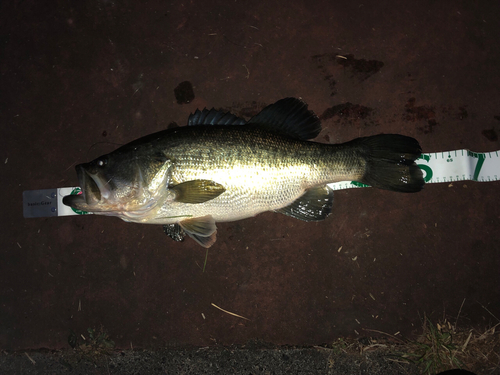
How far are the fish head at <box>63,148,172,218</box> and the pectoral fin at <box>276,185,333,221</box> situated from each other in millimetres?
1018

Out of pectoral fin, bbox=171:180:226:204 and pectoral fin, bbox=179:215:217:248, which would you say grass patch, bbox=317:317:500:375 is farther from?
pectoral fin, bbox=171:180:226:204

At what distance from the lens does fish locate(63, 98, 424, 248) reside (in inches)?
84.7

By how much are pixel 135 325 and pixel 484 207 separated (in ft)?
10.9

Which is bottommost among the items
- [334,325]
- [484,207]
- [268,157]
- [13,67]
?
[334,325]

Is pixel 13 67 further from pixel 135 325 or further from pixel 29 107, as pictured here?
pixel 135 325

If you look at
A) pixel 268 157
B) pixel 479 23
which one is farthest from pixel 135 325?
pixel 479 23

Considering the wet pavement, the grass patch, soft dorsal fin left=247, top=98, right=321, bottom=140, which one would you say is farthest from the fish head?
the grass patch

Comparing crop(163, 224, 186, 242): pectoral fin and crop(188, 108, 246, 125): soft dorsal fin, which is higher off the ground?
crop(188, 108, 246, 125): soft dorsal fin

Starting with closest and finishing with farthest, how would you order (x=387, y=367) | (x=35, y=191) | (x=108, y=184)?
(x=108, y=184)
(x=387, y=367)
(x=35, y=191)

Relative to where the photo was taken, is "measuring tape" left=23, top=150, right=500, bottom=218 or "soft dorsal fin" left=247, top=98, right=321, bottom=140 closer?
"soft dorsal fin" left=247, top=98, right=321, bottom=140

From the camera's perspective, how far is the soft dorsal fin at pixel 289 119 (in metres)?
2.35

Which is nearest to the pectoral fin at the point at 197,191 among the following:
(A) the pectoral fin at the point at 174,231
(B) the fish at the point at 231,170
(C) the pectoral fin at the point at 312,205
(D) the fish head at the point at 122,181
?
(B) the fish at the point at 231,170

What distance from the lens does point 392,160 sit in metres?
2.27

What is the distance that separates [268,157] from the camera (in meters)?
2.20
